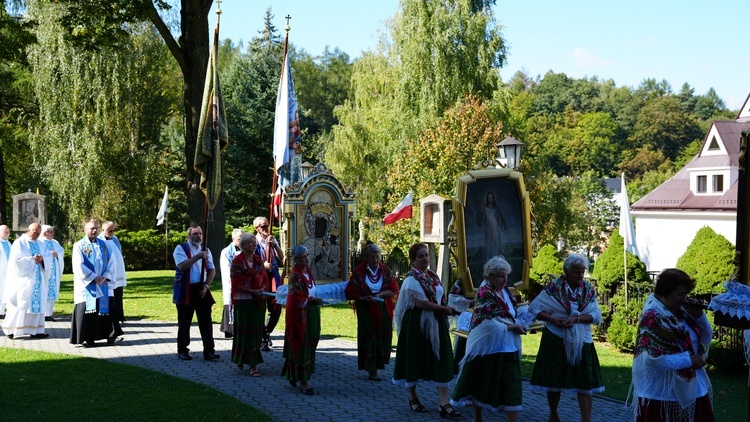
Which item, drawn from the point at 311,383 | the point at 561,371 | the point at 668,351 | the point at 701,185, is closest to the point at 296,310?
the point at 311,383

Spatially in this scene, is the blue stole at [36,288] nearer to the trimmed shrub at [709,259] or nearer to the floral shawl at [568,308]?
the floral shawl at [568,308]

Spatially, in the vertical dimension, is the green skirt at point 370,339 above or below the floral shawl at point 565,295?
below

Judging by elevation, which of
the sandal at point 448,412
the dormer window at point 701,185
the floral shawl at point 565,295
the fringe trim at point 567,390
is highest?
the dormer window at point 701,185

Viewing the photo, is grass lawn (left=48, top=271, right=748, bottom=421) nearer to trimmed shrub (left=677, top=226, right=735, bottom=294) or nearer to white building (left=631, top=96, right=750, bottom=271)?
trimmed shrub (left=677, top=226, right=735, bottom=294)

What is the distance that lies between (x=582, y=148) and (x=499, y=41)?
169 feet

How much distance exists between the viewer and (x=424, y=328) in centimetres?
955

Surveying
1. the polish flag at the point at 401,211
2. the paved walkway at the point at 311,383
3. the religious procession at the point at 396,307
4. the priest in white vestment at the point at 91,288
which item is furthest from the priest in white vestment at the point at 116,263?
the polish flag at the point at 401,211

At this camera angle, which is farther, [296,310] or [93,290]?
[93,290]

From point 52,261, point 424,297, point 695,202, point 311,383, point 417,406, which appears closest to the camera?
point 424,297

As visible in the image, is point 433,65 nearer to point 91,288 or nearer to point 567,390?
point 91,288

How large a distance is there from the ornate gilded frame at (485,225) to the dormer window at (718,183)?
1444 inches

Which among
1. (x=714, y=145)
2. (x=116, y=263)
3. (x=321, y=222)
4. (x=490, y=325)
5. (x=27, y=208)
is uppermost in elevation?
(x=714, y=145)

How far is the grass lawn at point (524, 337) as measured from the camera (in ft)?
37.4

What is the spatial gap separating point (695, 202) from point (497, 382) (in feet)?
136
